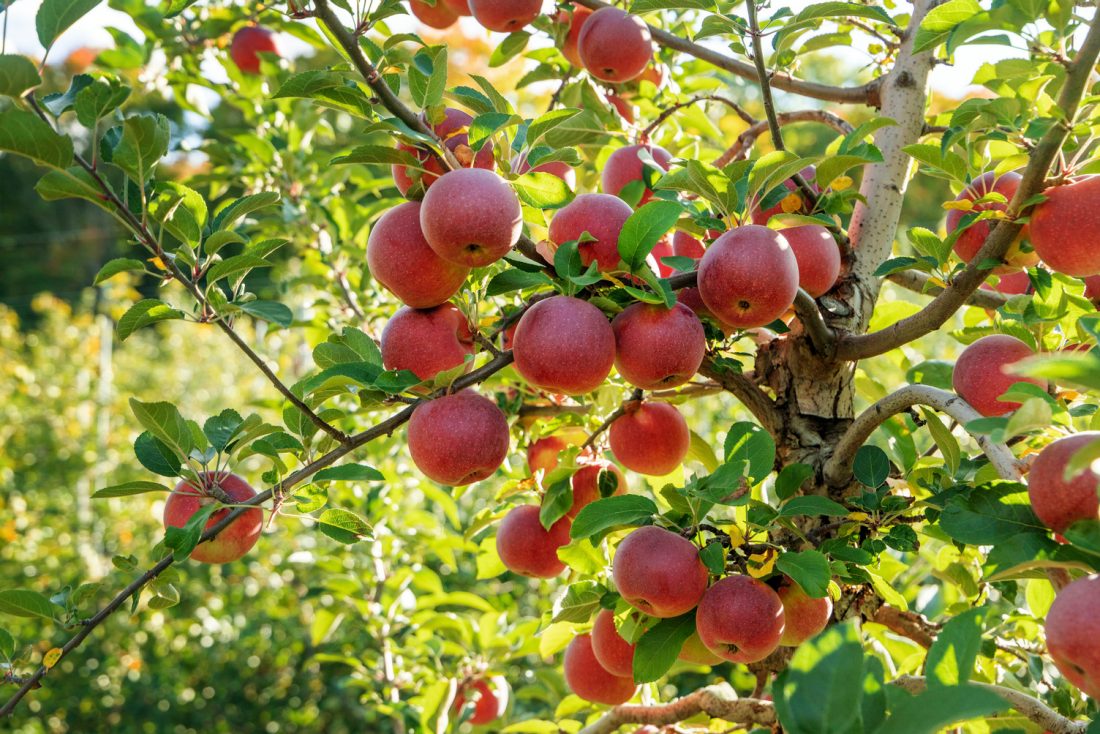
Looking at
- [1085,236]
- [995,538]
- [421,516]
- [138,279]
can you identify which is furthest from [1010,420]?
[138,279]

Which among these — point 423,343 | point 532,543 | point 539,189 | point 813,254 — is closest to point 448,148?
point 539,189

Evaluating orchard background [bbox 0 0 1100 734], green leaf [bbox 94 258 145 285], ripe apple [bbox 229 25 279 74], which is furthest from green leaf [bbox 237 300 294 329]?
ripe apple [bbox 229 25 279 74]

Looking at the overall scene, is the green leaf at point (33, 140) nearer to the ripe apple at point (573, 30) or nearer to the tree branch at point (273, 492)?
the tree branch at point (273, 492)

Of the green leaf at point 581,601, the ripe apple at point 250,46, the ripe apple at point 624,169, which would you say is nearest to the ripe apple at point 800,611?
the green leaf at point 581,601

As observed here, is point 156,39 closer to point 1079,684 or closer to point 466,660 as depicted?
point 466,660

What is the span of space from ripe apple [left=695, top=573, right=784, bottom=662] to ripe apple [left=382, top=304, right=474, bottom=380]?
14.2 inches

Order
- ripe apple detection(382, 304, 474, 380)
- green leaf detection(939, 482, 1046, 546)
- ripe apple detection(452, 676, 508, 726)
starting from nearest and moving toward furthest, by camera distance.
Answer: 1. green leaf detection(939, 482, 1046, 546)
2. ripe apple detection(382, 304, 474, 380)
3. ripe apple detection(452, 676, 508, 726)

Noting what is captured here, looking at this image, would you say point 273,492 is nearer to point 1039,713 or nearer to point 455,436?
point 455,436

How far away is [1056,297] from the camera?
3.15 ft

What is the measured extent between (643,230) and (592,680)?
66cm

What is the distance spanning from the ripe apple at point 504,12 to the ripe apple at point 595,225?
387mm

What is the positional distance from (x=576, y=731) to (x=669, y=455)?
579 mm

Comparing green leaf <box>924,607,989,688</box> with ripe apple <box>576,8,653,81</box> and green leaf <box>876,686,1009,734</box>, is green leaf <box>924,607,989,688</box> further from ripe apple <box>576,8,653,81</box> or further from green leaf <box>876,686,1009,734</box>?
ripe apple <box>576,8,653,81</box>

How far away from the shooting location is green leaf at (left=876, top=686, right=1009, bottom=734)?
1.70 ft
